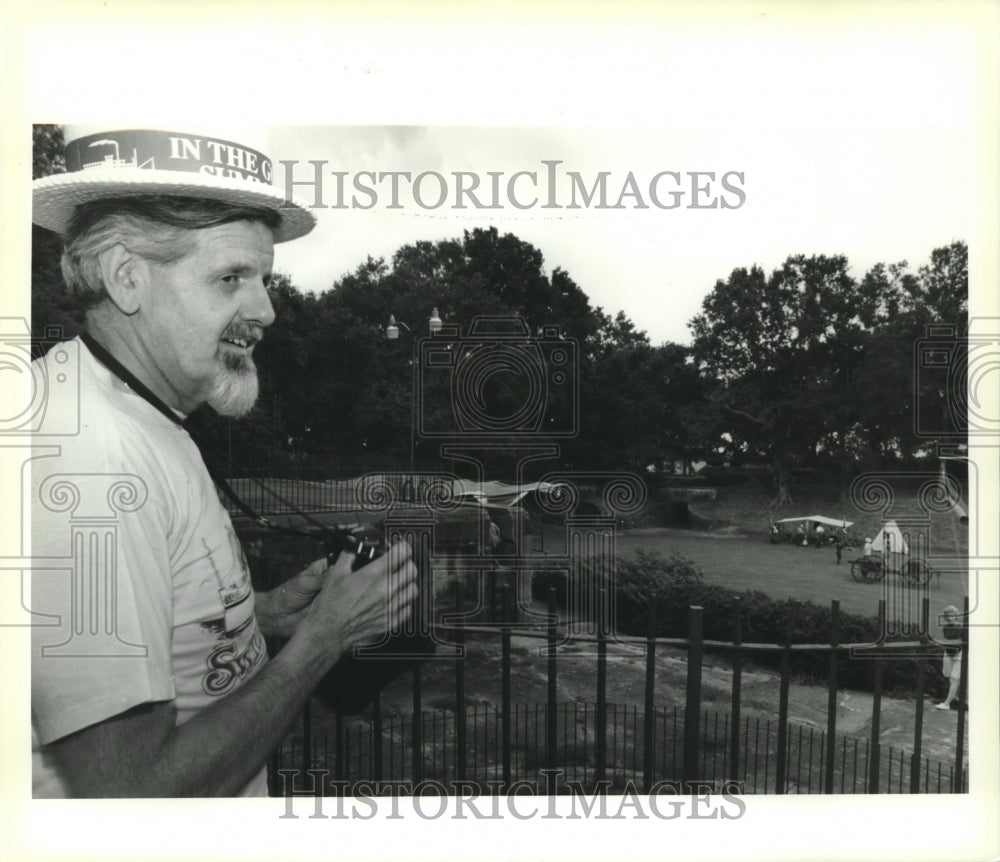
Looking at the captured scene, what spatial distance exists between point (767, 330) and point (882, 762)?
1423mm

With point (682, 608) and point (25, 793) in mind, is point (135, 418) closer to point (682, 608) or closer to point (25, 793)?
point (25, 793)

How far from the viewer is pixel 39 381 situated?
6.86ft

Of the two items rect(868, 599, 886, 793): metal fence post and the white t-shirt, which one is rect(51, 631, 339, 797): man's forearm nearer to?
the white t-shirt

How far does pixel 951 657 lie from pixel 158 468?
98.2 inches

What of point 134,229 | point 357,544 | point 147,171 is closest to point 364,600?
point 357,544

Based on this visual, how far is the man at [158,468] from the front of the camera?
6.49 feet

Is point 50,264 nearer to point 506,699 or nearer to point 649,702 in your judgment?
point 506,699

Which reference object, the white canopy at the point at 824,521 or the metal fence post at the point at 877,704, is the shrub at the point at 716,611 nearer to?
the metal fence post at the point at 877,704

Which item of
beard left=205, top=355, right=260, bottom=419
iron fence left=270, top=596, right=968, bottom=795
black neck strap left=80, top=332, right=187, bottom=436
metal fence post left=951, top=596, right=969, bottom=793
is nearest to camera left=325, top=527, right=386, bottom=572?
iron fence left=270, top=596, right=968, bottom=795

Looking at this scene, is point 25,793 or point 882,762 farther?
point 882,762

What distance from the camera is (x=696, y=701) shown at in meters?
2.24

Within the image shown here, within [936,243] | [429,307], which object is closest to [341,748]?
[429,307]

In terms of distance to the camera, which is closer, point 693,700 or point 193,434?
point 193,434

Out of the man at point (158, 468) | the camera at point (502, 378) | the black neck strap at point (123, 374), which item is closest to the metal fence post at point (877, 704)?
the camera at point (502, 378)
